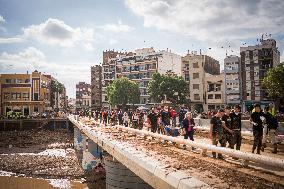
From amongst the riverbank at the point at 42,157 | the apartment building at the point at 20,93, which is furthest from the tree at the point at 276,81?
the apartment building at the point at 20,93

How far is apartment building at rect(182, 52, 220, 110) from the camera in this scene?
67688 millimetres

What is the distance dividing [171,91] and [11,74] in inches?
1791

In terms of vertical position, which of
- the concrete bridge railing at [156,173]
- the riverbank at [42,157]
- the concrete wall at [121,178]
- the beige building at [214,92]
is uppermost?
the beige building at [214,92]

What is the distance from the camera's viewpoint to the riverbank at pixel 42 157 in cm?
2570

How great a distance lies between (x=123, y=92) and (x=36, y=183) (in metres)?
50.7

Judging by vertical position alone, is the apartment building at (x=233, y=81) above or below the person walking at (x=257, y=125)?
above

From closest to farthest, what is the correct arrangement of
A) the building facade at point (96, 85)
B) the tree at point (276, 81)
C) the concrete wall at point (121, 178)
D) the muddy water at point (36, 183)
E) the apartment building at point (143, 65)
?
1. the concrete wall at point (121, 178)
2. the muddy water at point (36, 183)
3. the tree at point (276, 81)
4. the apartment building at point (143, 65)
5. the building facade at point (96, 85)

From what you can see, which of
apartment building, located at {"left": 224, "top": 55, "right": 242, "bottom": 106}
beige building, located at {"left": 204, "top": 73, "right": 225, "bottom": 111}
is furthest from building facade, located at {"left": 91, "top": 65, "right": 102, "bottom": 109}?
apartment building, located at {"left": 224, "top": 55, "right": 242, "bottom": 106}

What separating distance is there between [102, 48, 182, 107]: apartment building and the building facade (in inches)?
292

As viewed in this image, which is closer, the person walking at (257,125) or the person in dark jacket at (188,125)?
the person walking at (257,125)

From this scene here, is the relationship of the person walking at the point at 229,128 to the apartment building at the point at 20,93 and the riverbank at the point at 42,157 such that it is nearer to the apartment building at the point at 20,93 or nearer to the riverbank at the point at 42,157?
the riverbank at the point at 42,157

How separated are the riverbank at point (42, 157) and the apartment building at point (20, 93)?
22807 mm

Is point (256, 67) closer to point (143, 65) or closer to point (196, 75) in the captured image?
point (196, 75)

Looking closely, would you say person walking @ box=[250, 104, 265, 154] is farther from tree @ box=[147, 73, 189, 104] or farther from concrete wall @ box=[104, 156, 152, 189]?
tree @ box=[147, 73, 189, 104]
